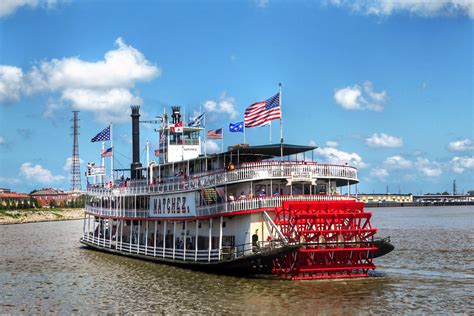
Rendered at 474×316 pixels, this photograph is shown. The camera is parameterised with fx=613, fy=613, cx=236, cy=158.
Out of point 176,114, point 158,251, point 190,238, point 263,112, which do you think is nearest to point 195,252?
point 190,238

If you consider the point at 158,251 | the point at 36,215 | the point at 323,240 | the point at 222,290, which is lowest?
the point at 222,290

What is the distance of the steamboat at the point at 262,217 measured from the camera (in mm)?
27438

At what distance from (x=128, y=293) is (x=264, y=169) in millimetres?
8284

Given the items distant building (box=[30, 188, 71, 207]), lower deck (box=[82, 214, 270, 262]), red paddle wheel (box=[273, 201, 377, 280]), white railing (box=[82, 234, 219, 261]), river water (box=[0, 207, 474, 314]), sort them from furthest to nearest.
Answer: distant building (box=[30, 188, 71, 207]) < white railing (box=[82, 234, 219, 261]) < lower deck (box=[82, 214, 270, 262]) < red paddle wheel (box=[273, 201, 377, 280]) < river water (box=[0, 207, 474, 314])

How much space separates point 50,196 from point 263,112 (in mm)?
157011

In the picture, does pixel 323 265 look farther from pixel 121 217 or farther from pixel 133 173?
pixel 133 173

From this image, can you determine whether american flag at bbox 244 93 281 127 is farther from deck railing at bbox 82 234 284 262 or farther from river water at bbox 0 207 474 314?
river water at bbox 0 207 474 314

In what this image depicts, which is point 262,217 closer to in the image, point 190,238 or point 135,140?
point 190,238

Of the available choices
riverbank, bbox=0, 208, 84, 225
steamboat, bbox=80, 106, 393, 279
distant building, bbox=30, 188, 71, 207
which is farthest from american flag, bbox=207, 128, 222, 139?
distant building, bbox=30, 188, 71, 207

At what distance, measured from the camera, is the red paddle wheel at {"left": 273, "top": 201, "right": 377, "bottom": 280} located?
27062 mm

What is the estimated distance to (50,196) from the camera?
177 m

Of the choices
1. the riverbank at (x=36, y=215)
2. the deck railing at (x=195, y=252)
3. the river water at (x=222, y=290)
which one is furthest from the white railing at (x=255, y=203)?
the riverbank at (x=36, y=215)

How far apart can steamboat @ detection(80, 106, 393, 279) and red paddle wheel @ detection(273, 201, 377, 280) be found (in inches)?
1.8

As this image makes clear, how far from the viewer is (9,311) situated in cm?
2400
